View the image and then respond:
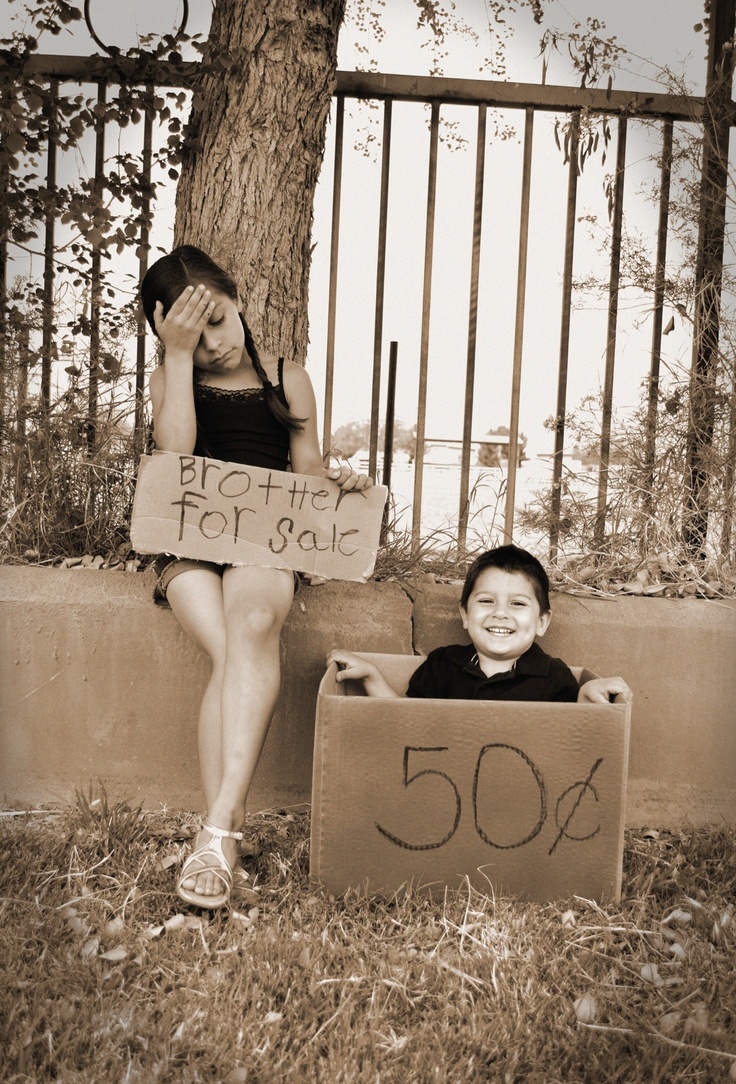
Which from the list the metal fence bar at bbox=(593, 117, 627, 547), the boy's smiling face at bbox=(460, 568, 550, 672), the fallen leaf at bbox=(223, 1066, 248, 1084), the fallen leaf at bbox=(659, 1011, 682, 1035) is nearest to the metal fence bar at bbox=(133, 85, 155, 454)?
the boy's smiling face at bbox=(460, 568, 550, 672)

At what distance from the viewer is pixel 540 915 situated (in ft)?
6.40

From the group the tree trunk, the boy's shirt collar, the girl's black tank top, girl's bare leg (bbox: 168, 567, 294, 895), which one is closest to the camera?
girl's bare leg (bbox: 168, 567, 294, 895)

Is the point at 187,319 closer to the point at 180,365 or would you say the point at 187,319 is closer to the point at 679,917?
the point at 180,365

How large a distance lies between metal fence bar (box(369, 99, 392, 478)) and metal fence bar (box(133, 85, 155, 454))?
77 centimetres

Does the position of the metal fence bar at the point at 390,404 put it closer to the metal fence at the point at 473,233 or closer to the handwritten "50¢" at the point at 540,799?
the metal fence at the point at 473,233

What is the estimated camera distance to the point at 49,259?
326cm

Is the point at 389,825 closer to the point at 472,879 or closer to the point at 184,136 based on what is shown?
the point at 472,879

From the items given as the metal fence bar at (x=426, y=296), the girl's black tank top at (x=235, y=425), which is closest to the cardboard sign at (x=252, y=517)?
the girl's black tank top at (x=235, y=425)

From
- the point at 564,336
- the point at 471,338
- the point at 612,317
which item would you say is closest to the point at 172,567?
the point at 471,338

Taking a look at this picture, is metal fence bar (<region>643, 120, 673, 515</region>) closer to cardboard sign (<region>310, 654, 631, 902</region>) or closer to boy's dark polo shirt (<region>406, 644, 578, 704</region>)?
boy's dark polo shirt (<region>406, 644, 578, 704</region>)

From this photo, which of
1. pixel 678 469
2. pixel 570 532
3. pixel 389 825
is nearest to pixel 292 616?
pixel 389 825

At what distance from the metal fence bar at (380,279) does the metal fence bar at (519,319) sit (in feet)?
1.52

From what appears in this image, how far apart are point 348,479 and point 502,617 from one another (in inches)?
19.8

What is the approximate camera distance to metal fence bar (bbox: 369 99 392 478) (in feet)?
10.6
